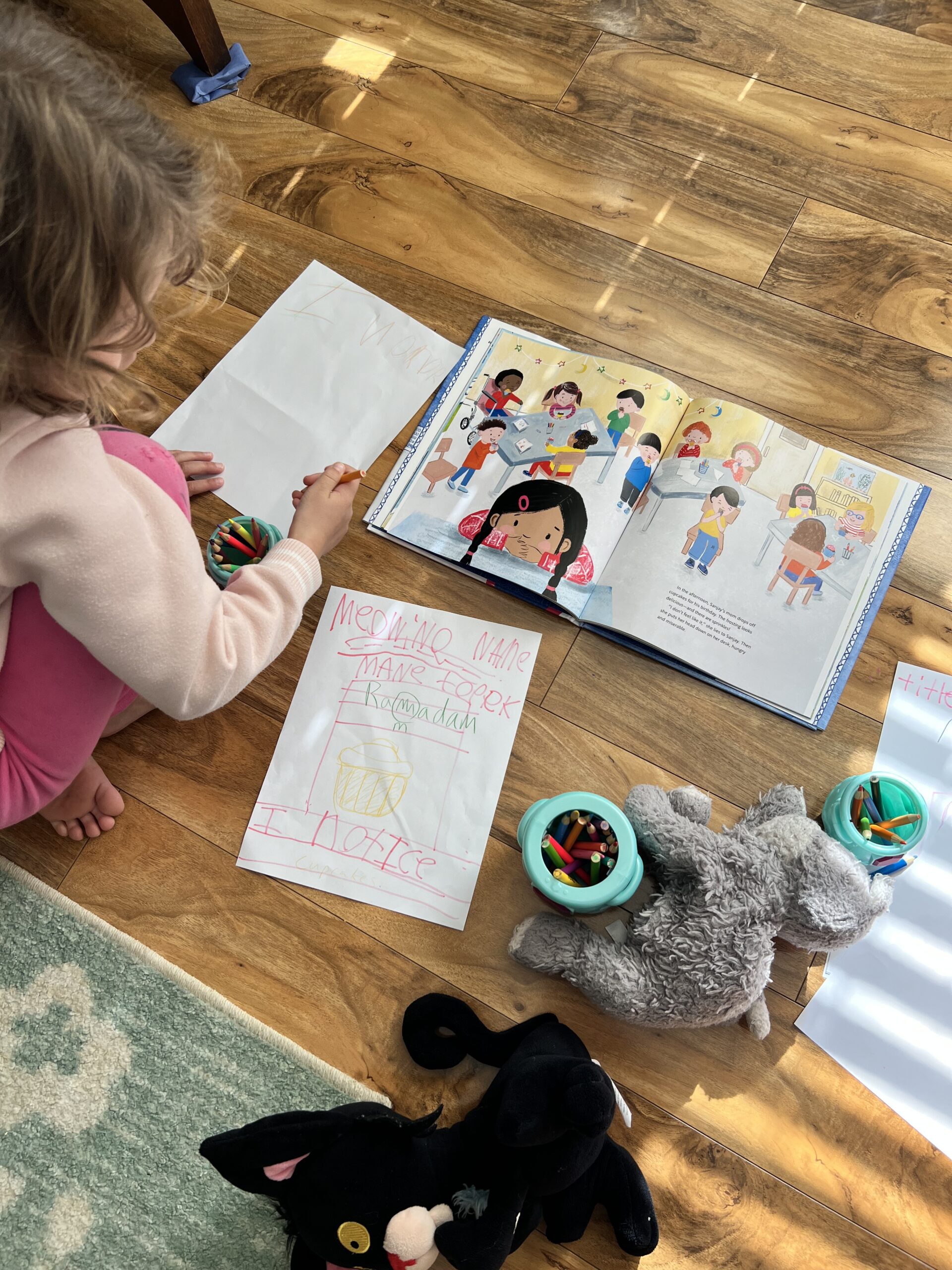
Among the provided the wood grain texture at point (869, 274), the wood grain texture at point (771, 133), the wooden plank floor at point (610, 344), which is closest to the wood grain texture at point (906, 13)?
the wooden plank floor at point (610, 344)

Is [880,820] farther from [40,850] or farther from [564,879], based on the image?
[40,850]

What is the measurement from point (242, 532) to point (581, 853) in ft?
1.29

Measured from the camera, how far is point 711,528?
81 cm

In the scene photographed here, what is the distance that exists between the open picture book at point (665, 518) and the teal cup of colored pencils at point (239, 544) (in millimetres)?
104

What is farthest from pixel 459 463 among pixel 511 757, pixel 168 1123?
pixel 168 1123

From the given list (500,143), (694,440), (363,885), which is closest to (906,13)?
(500,143)

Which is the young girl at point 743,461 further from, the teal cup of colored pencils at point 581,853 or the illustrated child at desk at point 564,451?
the teal cup of colored pencils at point 581,853

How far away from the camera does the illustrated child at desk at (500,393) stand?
34.6 inches

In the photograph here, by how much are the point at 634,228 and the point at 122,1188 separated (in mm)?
989

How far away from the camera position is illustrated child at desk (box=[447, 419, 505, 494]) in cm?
86

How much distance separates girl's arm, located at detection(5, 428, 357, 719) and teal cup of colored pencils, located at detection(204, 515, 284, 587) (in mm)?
145

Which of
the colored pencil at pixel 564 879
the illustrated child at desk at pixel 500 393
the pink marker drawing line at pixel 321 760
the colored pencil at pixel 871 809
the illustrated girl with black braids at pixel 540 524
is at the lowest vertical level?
the pink marker drawing line at pixel 321 760

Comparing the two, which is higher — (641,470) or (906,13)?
(906,13)

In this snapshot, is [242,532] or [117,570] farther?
[242,532]
